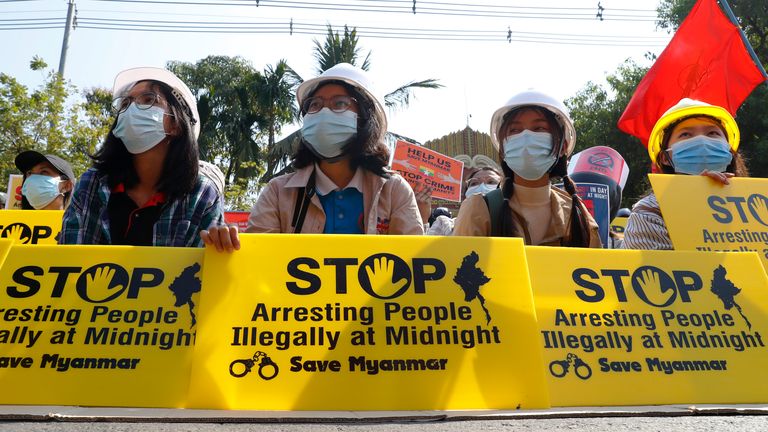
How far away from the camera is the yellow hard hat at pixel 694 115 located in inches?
131

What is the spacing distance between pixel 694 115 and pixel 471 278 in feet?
7.12

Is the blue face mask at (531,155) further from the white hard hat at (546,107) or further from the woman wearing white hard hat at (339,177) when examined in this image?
the woman wearing white hard hat at (339,177)

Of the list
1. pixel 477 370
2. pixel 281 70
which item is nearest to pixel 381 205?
pixel 477 370

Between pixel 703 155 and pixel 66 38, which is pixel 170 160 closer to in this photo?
pixel 703 155

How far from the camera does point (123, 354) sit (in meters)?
1.77

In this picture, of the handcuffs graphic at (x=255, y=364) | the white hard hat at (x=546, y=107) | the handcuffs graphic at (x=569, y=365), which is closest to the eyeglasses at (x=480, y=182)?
the white hard hat at (x=546, y=107)

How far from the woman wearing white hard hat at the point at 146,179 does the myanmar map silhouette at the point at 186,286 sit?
29.2 inches

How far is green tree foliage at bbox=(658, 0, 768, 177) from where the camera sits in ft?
52.2

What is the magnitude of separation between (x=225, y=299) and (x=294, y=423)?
0.50 meters

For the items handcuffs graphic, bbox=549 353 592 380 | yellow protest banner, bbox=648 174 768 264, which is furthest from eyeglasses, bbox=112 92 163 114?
yellow protest banner, bbox=648 174 768 264

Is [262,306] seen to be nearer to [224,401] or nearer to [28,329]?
[224,401]

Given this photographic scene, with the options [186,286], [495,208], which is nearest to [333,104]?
[495,208]

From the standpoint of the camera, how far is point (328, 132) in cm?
298

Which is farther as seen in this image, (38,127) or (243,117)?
(243,117)
